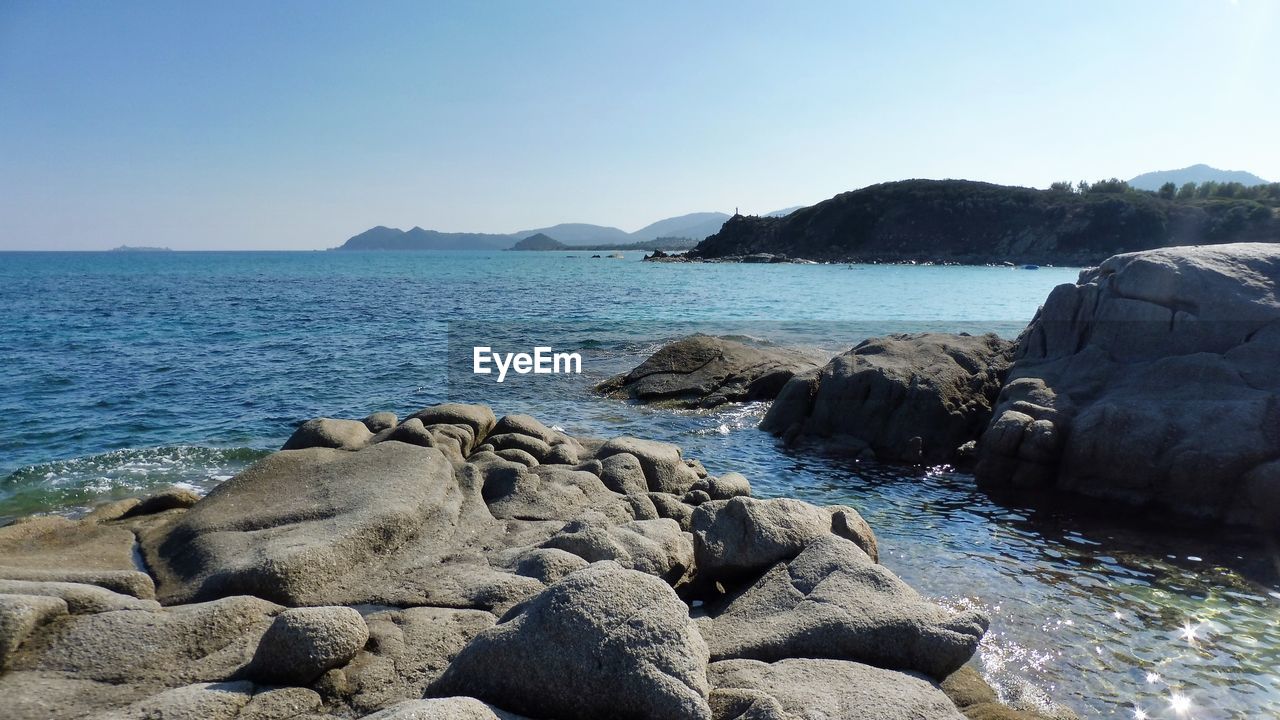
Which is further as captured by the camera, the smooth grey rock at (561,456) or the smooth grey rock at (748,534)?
the smooth grey rock at (561,456)

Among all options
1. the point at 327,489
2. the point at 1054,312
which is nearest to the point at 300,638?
the point at 327,489

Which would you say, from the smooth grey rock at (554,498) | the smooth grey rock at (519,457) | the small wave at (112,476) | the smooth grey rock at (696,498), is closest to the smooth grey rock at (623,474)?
the smooth grey rock at (554,498)

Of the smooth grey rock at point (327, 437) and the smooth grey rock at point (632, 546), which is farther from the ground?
the smooth grey rock at point (327, 437)

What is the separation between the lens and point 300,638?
560 centimetres

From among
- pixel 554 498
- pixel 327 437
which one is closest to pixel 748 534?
pixel 554 498

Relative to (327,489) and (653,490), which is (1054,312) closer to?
(653,490)

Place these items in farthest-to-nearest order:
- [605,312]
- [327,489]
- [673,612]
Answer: [605,312]
[327,489]
[673,612]

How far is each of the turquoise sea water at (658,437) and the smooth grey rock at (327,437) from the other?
4084mm

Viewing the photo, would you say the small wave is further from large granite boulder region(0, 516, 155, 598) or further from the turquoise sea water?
large granite boulder region(0, 516, 155, 598)

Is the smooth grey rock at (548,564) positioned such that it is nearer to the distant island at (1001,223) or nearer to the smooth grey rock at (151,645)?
the smooth grey rock at (151,645)

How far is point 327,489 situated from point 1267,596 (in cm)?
1150

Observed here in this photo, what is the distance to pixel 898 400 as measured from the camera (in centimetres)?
1684

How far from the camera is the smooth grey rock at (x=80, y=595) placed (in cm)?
634

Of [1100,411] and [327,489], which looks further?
[1100,411]
